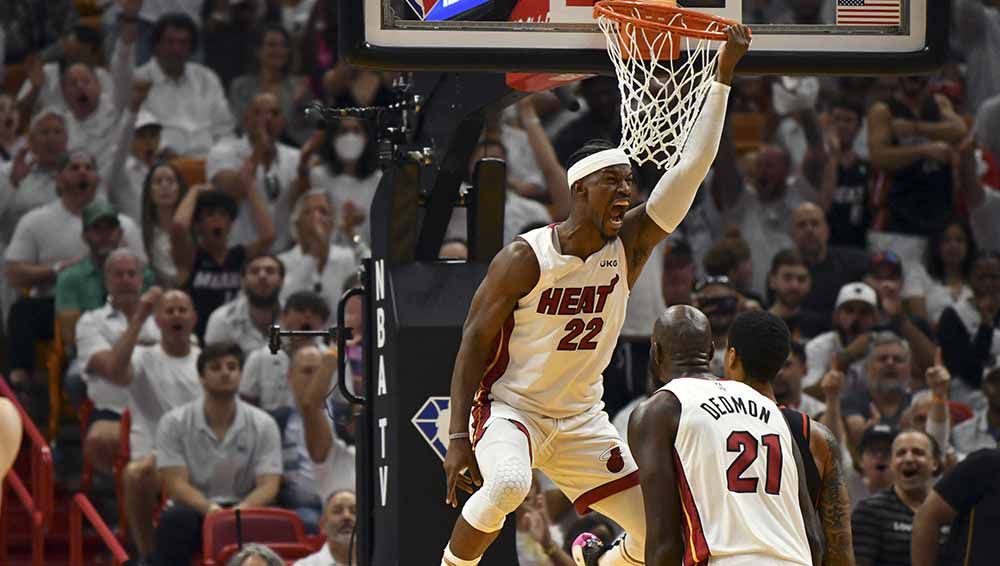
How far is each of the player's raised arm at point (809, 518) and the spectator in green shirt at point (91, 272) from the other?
690 centimetres

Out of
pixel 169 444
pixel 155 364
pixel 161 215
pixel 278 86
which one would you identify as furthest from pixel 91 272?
pixel 278 86

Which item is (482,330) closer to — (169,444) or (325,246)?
(169,444)

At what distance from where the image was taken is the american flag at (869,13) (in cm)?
774

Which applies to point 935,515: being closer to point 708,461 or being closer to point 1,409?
point 708,461

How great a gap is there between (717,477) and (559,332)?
1105mm

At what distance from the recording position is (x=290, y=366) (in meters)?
12.1

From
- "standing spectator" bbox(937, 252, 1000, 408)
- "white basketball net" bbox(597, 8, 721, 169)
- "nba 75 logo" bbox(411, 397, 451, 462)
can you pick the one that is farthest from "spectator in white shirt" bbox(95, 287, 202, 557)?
"standing spectator" bbox(937, 252, 1000, 408)

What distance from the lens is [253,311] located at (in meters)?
12.6

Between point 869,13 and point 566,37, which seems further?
point 869,13

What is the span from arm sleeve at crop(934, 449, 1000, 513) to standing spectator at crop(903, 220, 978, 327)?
5468mm

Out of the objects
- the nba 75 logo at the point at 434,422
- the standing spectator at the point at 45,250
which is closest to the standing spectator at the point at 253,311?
the standing spectator at the point at 45,250

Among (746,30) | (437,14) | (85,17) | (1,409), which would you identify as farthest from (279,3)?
(1,409)

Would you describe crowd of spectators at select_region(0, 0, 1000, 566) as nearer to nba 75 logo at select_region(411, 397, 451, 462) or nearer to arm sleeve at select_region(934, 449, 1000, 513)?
arm sleeve at select_region(934, 449, 1000, 513)

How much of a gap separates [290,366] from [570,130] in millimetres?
3445
